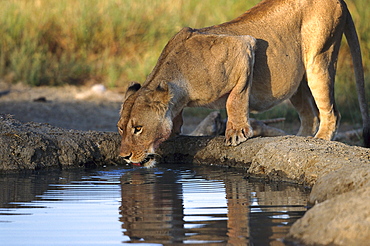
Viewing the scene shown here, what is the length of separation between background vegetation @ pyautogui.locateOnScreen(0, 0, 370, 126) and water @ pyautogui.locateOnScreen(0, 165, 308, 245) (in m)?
5.07

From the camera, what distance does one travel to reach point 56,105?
9516 mm

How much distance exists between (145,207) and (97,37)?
293 inches

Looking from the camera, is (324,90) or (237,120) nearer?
(237,120)

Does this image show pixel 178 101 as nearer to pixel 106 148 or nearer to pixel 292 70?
pixel 106 148

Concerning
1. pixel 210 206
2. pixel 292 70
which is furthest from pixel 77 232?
pixel 292 70

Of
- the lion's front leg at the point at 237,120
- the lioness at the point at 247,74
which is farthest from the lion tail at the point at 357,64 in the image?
the lion's front leg at the point at 237,120

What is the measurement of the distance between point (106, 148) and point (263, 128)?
212cm

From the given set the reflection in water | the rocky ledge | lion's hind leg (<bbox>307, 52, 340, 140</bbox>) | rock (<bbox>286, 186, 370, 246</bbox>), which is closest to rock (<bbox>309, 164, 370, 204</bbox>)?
the rocky ledge

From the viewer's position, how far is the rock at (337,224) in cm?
302

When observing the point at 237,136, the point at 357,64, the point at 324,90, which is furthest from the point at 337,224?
the point at 357,64

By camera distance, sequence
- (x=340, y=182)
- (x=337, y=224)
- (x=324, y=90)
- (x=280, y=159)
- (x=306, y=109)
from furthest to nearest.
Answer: (x=306, y=109) < (x=324, y=90) < (x=280, y=159) < (x=340, y=182) < (x=337, y=224)

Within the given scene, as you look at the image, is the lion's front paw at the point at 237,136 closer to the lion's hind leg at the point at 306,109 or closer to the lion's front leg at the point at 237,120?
the lion's front leg at the point at 237,120

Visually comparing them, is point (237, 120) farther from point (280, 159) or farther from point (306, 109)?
point (306, 109)

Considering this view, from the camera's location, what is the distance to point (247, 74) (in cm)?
601
